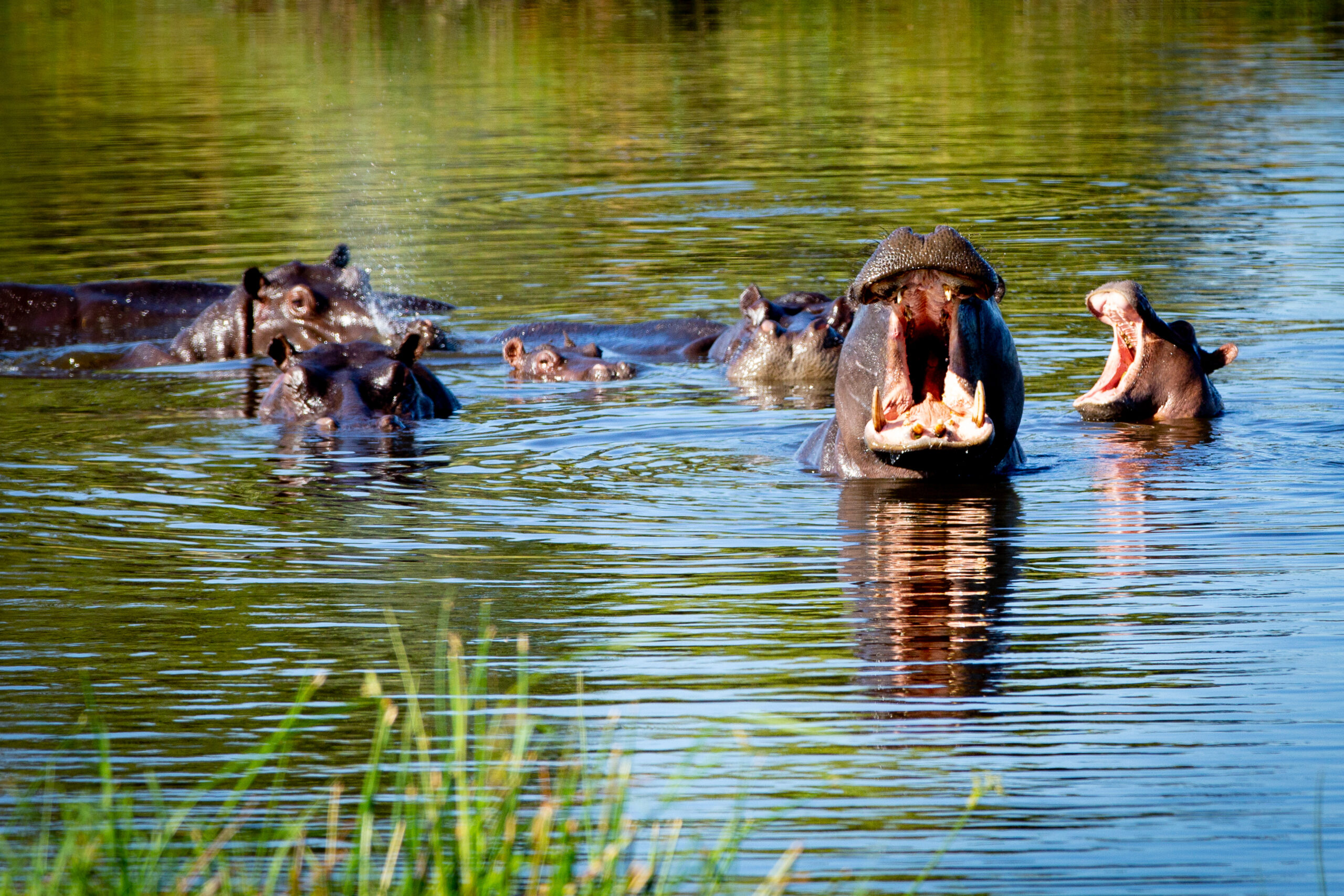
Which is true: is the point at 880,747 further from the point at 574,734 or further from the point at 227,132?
the point at 227,132

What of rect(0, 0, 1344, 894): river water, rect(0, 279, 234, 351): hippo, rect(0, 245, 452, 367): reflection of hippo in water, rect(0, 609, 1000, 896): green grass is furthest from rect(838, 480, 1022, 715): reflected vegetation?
rect(0, 279, 234, 351): hippo

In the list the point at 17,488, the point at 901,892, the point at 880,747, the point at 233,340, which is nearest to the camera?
the point at 901,892

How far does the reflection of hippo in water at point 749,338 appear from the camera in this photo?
10391 mm

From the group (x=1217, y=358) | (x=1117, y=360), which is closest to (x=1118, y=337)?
(x=1117, y=360)

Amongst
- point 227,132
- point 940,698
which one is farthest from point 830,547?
point 227,132

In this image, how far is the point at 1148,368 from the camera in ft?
27.3

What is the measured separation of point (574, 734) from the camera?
13.7 feet

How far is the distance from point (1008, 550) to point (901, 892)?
2900 millimetres

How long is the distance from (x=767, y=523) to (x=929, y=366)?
0.92m

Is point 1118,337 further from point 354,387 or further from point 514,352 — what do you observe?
point 514,352

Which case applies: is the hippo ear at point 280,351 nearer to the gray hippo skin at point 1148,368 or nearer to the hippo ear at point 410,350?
the hippo ear at point 410,350

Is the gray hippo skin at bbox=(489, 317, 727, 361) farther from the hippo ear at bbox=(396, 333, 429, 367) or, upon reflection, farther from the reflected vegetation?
the reflected vegetation

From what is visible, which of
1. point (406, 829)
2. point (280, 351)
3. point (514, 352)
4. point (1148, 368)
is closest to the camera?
point (406, 829)

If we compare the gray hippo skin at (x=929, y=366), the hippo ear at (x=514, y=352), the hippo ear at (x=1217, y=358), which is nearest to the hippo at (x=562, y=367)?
the hippo ear at (x=514, y=352)
